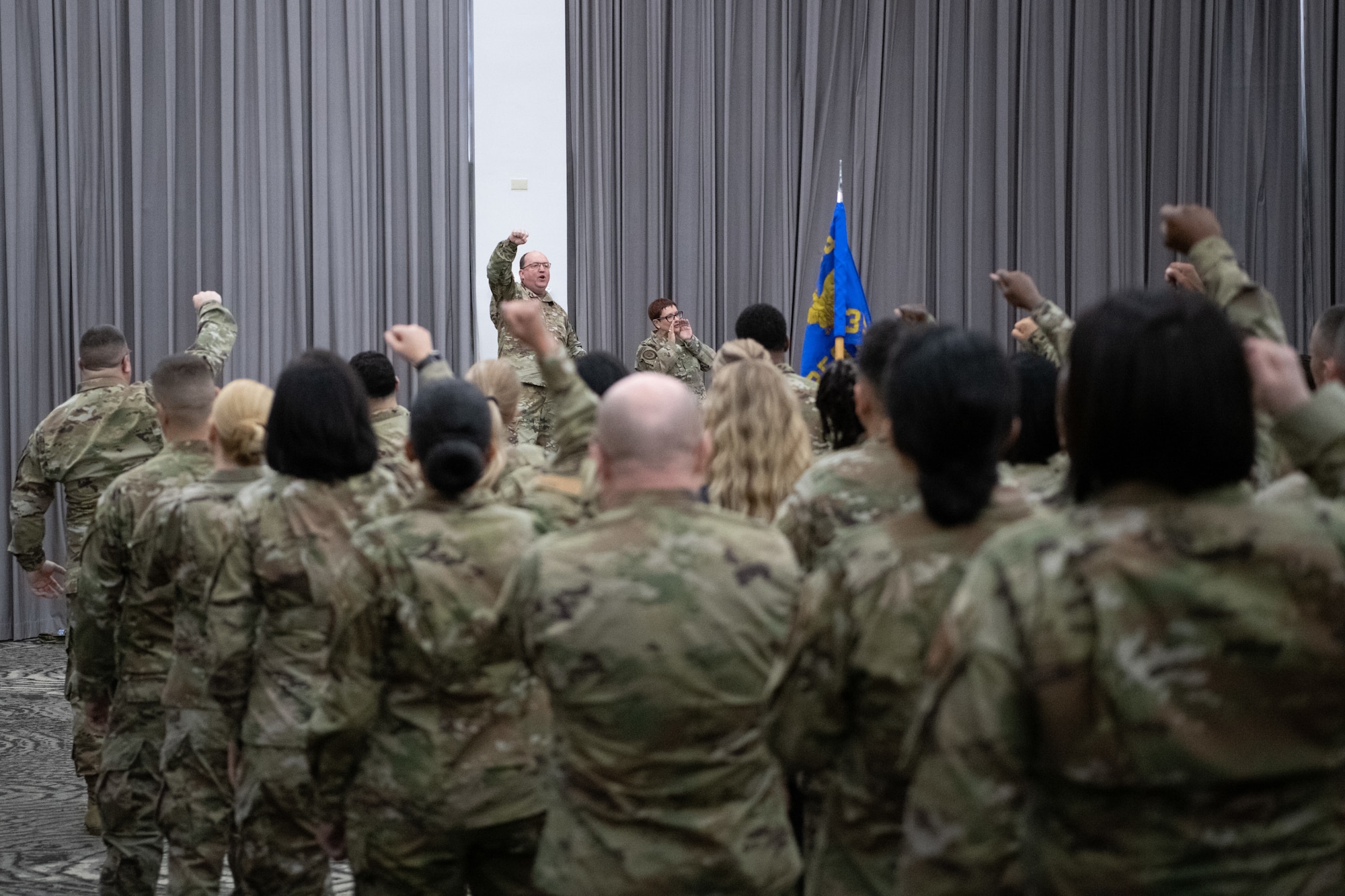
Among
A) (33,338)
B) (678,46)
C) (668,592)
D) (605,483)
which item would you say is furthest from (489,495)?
(678,46)

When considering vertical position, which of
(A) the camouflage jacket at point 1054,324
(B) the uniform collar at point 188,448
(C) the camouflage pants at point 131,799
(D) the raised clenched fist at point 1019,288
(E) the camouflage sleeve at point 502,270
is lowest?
(C) the camouflage pants at point 131,799

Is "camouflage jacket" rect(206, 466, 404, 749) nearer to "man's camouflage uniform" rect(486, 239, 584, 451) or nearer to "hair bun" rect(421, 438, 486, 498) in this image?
"hair bun" rect(421, 438, 486, 498)

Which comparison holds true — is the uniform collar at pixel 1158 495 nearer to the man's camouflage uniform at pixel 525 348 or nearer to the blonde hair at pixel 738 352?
the blonde hair at pixel 738 352

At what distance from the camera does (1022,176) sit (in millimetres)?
9383

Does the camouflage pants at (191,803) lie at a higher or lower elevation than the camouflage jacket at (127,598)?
lower

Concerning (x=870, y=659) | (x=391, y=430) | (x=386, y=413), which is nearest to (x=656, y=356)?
(x=386, y=413)

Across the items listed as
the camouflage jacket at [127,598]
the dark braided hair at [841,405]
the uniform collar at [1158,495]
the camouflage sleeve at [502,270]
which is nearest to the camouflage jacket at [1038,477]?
the dark braided hair at [841,405]

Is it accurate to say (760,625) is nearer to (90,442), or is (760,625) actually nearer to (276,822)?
(276,822)

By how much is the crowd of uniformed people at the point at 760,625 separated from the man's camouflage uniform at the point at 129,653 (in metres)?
0.01

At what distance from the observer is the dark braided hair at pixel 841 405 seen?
10.8 ft

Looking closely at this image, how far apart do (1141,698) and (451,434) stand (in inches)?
54.1

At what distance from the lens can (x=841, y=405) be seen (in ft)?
10.8

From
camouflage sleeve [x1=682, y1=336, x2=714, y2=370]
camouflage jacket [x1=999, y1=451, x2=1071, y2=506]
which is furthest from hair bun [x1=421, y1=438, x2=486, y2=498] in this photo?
camouflage sleeve [x1=682, y1=336, x2=714, y2=370]

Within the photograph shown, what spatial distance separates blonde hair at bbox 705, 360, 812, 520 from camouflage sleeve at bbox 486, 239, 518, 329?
4.46 meters
